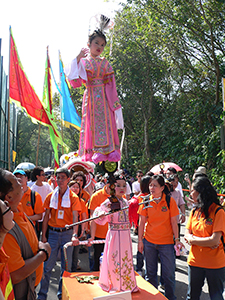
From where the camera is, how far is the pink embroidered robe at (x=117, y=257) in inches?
144

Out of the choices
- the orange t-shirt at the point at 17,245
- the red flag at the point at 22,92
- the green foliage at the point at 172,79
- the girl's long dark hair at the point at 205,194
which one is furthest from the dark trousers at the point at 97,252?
the green foliage at the point at 172,79

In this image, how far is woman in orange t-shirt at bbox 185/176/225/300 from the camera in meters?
3.38

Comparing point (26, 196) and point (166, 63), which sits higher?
point (166, 63)

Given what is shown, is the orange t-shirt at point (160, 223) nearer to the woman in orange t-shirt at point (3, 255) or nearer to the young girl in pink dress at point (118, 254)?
the young girl in pink dress at point (118, 254)

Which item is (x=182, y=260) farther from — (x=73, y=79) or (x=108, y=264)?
(x=73, y=79)

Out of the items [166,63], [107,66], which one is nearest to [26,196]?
[107,66]

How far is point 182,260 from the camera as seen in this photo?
679 centimetres

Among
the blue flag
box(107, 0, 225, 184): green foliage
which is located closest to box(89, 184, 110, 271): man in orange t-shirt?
the blue flag

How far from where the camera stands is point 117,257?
12.1ft

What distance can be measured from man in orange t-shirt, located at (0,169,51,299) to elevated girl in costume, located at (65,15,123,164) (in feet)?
3.68

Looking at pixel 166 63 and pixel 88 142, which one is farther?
pixel 166 63

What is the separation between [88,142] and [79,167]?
15.8 ft

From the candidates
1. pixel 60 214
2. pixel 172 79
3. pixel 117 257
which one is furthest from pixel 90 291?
pixel 172 79

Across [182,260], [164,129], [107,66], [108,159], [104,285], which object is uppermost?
[164,129]
